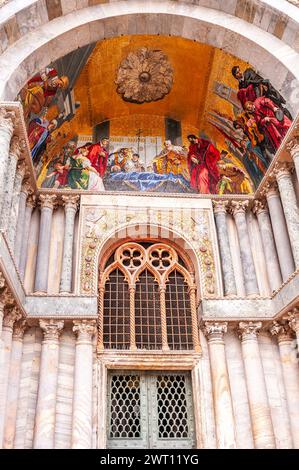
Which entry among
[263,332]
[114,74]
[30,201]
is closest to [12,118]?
[30,201]

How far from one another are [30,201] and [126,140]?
11.8 ft

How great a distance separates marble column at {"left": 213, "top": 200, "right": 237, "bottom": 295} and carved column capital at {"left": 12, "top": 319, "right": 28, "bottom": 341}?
478 cm

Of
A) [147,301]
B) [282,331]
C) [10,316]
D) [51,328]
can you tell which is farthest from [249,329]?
[10,316]

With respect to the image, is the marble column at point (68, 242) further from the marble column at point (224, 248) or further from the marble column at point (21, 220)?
the marble column at point (224, 248)

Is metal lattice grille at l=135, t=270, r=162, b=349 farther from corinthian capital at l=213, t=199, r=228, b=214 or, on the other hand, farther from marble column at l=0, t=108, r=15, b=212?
marble column at l=0, t=108, r=15, b=212

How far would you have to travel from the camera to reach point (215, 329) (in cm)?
1035

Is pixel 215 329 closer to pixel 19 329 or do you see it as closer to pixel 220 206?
pixel 220 206

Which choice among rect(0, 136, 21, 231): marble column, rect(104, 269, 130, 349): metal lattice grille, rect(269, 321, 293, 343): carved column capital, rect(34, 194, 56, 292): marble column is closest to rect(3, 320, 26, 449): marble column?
rect(34, 194, 56, 292): marble column

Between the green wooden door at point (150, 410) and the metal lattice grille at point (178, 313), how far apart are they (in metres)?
0.76

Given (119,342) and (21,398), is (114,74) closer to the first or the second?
(119,342)

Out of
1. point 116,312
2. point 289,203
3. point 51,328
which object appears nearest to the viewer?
point 51,328

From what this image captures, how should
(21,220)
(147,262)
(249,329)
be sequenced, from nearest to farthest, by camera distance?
(249,329), (21,220), (147,262)

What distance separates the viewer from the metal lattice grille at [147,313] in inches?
429

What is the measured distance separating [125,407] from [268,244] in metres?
5.27
